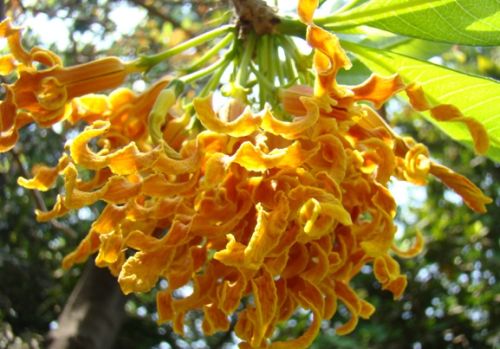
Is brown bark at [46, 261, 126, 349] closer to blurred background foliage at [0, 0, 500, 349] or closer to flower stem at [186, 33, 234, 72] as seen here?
blurred background foliage at [0, 0, 500, 349]

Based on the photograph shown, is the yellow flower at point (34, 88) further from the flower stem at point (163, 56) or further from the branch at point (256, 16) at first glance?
the branch at point (256, 16)

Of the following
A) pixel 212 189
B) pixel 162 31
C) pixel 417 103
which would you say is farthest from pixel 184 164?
pixel 162 31

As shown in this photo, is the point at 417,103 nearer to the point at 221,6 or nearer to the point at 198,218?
the point at 198,218

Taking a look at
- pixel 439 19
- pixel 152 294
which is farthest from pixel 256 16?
pixel 152 294

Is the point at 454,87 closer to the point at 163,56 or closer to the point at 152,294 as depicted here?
the point at 163,56

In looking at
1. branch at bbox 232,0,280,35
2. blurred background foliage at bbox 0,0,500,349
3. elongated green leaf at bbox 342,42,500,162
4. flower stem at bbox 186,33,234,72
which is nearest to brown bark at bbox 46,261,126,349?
blurred background foliage at bbox 0,0,500,349

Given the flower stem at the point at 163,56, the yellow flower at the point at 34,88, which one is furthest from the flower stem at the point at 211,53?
the yellow flower at the point at 34,88
